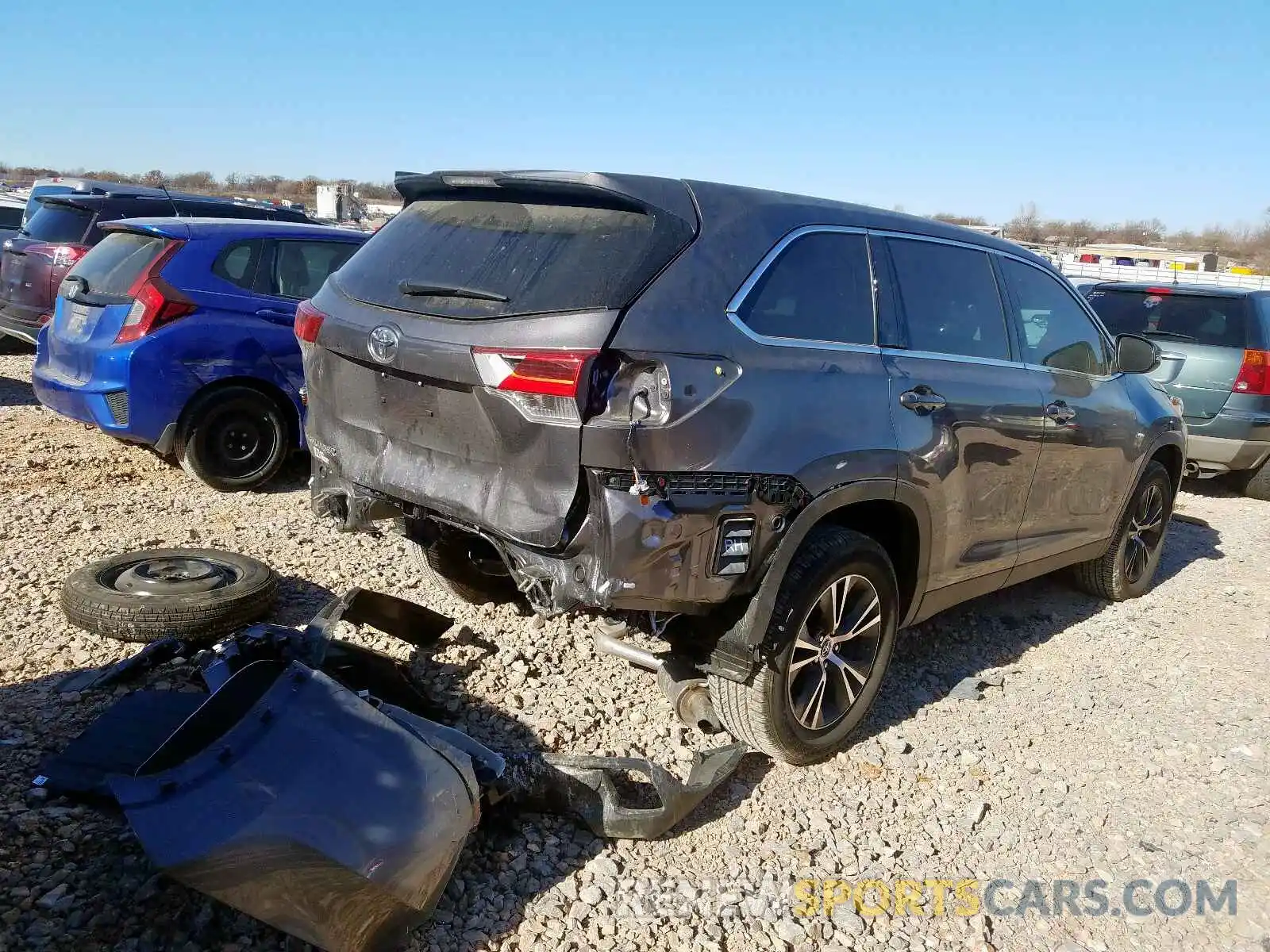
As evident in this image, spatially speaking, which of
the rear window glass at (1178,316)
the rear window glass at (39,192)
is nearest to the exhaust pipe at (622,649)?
the rear window glass at (1178,316)

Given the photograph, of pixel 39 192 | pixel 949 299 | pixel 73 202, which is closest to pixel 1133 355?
pixel 949 299

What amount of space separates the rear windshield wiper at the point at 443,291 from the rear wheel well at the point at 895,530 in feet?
4.69

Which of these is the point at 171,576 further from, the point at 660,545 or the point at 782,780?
the point at 782,780

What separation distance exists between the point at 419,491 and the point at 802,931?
179 cm

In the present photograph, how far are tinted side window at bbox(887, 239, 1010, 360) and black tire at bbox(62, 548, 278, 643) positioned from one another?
9.63ft

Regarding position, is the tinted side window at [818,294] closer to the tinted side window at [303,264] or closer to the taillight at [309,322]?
the taillight at [309,322]

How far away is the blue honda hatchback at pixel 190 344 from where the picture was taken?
19.6ft

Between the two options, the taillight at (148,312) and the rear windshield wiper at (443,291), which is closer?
the rear windshield wiper at (443,291)

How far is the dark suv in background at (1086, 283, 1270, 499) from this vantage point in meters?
8.16

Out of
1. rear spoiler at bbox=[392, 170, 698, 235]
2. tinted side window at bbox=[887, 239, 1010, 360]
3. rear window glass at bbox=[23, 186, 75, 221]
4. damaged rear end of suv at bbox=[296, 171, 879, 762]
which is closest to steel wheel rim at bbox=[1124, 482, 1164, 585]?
tinted side window at bbox=[887, 239, 1010, 360]

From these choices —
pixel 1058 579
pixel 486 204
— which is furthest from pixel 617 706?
pixel 1058 579

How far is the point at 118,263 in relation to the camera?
21.0ft

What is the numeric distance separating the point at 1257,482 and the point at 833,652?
6.89 metres

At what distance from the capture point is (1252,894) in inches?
125
